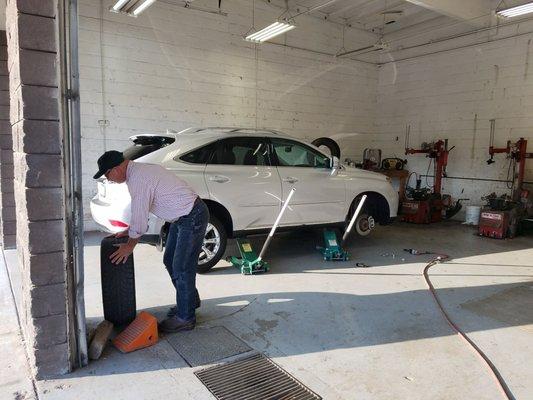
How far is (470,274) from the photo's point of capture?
4.90 meters

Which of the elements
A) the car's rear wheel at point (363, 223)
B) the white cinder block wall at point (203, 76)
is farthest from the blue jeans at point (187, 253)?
the white cinder block wall at point (203, 76)

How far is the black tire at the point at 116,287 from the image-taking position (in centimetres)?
307

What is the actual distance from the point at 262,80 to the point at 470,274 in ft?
19.0

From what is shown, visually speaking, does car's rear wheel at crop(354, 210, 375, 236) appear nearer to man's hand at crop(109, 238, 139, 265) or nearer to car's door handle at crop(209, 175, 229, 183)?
car's door handle at crop(209, 175, 229, 183)

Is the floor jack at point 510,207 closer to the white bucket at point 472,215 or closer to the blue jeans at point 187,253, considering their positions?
the white bucket at point 472,215

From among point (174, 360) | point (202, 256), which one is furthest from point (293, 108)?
point (174, 360)

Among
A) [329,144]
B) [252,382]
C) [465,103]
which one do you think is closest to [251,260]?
[252,382]

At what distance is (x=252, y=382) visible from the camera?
252 centimetres

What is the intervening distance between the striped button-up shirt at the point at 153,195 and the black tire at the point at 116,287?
0.45 m

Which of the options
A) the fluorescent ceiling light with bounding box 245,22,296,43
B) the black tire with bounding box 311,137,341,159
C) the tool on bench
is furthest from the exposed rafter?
the black tire with bounding box 311,137,341,159

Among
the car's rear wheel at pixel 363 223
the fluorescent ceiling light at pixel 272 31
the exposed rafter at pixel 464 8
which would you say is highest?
the exposed rafter at pixel 464 8

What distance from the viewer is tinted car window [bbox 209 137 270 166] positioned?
4898mm

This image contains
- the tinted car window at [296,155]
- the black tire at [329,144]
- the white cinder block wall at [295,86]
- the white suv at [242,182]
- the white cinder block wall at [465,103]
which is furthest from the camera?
the black tire at [329,144]

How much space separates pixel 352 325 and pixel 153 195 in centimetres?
198
